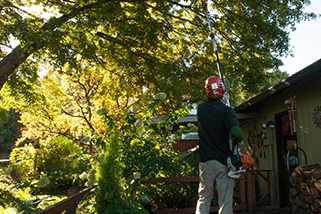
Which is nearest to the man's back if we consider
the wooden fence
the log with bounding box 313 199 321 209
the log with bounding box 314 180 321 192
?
the wooden fence

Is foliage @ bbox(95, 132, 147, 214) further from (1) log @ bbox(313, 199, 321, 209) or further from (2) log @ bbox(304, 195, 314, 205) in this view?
(2) log @ bbox(304, 195, 314, 205)

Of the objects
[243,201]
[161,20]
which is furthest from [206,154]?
[161,20]

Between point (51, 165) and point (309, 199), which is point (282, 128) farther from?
point (51, 165)

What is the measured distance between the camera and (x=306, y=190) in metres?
4.22

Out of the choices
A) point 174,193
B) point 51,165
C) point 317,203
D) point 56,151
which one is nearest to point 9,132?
point 56,151

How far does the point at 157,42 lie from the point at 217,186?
236 inches

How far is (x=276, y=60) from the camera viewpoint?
23.5 feet

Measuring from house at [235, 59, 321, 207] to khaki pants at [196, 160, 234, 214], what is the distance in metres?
2.45

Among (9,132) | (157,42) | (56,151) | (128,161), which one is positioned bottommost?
(56,151)

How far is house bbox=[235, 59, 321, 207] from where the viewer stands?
16.0 ft

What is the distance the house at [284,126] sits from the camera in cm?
489

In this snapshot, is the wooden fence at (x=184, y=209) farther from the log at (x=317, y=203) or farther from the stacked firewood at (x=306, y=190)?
the log at (x=317, y=203)

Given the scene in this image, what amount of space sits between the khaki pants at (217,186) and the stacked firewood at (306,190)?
208 cm

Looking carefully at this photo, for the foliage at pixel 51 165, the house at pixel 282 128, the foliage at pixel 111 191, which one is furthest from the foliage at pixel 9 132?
the foliage at pixel 111 191
